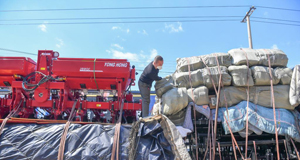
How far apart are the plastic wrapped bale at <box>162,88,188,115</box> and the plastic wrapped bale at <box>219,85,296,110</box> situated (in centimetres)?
75

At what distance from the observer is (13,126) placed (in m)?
3.35

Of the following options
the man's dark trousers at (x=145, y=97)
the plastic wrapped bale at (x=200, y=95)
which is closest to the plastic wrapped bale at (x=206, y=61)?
the plastic wrapped bale at (x=200, y=95)

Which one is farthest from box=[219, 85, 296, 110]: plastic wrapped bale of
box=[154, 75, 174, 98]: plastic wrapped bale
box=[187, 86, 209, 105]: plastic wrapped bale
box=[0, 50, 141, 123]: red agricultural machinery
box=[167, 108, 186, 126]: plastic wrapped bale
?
box=[0, 50, 141, 123]: red agricultural machinery

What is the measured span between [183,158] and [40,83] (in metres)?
3.38

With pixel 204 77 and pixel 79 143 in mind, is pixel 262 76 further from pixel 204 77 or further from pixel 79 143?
pixel 79 143

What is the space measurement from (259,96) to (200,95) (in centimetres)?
114

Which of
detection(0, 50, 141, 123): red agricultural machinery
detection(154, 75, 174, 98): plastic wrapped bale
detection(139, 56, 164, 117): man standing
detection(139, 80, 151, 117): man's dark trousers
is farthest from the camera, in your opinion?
detection(0, 50, 141, 123): red agricultural machinery

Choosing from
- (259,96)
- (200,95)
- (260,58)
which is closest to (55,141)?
(200,95)

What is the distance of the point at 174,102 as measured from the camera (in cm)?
361

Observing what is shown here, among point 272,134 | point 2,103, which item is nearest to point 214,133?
point 272,134

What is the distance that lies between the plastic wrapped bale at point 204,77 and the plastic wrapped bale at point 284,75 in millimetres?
940

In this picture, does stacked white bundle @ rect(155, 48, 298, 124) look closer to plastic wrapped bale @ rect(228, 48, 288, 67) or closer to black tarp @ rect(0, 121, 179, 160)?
plastic wrapped bale @ rect(228, 48, 288, 67)

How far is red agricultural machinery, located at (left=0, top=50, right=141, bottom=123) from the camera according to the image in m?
4.28

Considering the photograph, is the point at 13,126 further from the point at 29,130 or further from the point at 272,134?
the point at 272,134
